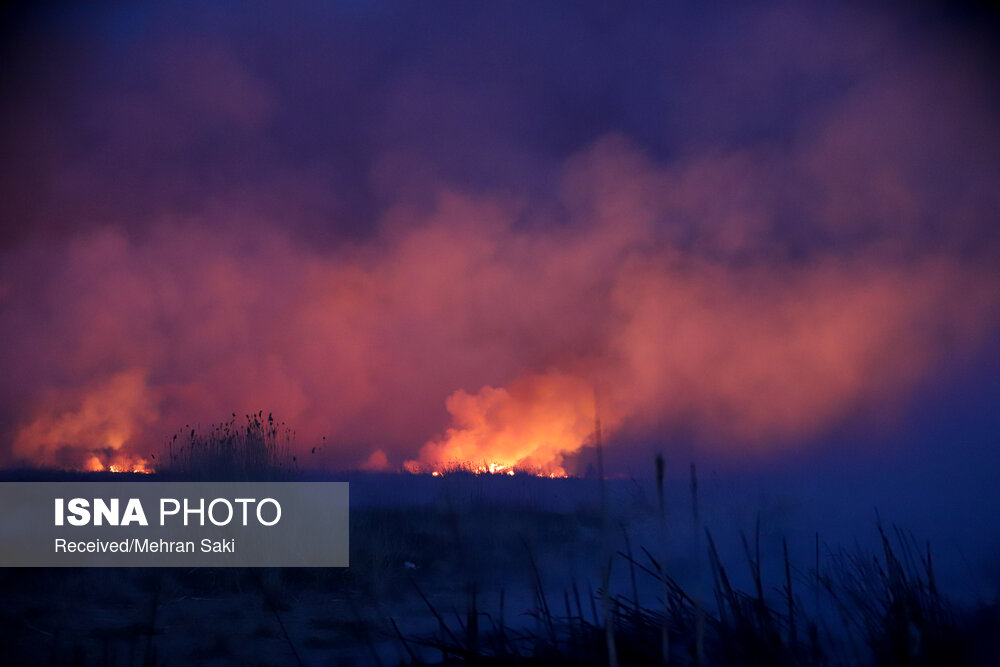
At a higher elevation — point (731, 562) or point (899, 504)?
point (899, 504)

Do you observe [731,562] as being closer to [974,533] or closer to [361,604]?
[974,533]

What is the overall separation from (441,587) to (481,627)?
2861 millimetres

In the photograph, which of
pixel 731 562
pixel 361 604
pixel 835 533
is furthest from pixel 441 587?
pixel 835 533

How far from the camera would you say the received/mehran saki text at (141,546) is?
9172 mm

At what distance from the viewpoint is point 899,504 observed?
9164mm

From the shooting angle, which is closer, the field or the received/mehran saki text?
the field
